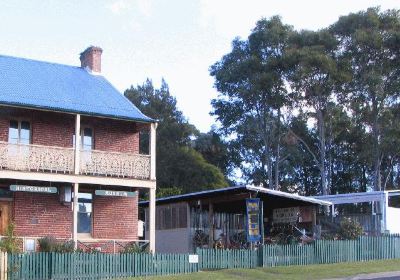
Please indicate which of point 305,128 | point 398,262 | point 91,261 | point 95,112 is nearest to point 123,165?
point 95,112

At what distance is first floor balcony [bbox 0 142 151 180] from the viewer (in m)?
23.4

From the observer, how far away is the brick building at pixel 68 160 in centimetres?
2398

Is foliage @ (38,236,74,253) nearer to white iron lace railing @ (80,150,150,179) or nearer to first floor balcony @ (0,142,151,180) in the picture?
first floor balcony @ (0,142,151,180)

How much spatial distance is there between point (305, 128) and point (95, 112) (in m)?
29.9

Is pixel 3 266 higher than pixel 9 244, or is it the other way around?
pixel 9 244

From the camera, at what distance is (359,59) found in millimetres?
46250

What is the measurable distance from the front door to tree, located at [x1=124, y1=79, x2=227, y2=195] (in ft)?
66.3

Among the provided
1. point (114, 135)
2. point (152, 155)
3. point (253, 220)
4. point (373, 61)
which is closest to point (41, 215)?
point (114, 135)

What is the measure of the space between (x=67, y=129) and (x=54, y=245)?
5.62 m

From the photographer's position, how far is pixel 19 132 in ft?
84.0

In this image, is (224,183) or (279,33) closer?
(279,33)

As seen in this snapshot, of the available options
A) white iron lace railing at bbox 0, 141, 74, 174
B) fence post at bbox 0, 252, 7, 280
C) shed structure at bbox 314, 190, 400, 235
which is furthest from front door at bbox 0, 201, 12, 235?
shed structure at bbox 314, 190, 400, 235

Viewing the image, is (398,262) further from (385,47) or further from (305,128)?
(305,128)

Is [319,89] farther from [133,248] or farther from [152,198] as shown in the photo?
[133,248]
